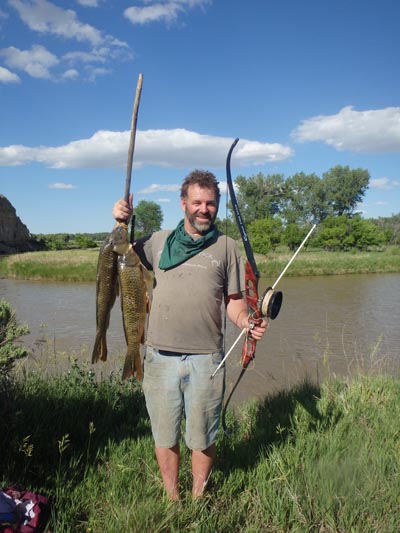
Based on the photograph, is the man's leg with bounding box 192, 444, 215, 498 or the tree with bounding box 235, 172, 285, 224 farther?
the tree with bounding box 235, 172, 285, 224

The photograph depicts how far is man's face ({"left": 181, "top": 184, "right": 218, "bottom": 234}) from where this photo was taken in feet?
9.01

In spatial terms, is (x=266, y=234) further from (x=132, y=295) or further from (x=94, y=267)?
(x=132, y=295)

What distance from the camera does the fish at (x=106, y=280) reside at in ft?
8.70

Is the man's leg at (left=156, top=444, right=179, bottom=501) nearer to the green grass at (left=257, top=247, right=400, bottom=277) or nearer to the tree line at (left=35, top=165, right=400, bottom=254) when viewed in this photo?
the green grass at (left=257, top=247, right=400, bottom=277)

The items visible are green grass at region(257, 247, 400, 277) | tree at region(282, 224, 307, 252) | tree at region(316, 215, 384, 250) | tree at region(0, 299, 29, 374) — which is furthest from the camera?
tree at region(316, 215, 384, 250)

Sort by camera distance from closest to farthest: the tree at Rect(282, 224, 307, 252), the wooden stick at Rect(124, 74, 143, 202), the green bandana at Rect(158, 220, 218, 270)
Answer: the wooden stick at Rect(124, 74, 143, 202)
the green bandana at Rect(158, 220, 218, 270)
the tree at Rect(282, 224, 307, 252)

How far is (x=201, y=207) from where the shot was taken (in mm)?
2752

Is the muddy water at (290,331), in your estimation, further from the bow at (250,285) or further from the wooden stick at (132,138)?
the wooden stick at (132,138)

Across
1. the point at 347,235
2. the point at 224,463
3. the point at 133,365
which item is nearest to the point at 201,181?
the point at 133,365

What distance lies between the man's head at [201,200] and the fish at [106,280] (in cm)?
44

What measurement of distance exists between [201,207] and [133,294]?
0.70 metres

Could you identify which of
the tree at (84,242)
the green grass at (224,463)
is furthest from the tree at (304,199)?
the green grass at (224,463)

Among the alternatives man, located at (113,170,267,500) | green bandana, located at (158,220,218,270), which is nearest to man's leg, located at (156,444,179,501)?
man, located at (113,170,267,500)

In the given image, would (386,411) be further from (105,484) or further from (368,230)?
(368,230)
